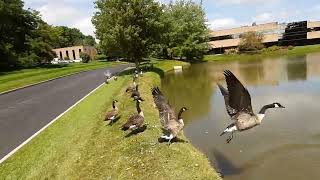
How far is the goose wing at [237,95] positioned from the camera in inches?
509

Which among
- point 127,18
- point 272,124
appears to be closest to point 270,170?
point 272,124

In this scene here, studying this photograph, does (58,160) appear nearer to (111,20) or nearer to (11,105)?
(11,105)

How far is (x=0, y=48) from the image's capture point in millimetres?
79000

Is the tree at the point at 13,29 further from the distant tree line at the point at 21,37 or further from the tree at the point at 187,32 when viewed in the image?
the tree at the point at 187,32

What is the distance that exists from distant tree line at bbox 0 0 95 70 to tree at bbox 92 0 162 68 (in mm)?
34575

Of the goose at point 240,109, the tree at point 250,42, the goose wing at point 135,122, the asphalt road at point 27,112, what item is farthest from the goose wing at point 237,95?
the tree at point 250,42

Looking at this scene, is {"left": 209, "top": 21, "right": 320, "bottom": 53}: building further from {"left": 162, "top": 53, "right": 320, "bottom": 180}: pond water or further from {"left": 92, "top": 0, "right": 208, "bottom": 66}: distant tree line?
{"left": 162, "top": 53, "right": 320, "bottom": 180}: pond water

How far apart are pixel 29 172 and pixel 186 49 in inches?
2974

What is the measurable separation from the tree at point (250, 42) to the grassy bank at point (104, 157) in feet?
313

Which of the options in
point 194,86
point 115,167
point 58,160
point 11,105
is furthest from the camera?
point 194,86

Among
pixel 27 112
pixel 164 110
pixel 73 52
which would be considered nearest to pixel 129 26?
pixel 27 112

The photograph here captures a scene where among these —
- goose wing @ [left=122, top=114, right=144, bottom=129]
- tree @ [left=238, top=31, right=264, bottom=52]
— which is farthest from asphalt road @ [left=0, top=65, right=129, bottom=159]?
tree @ [left=238, top=31, right=264, bottom=52]

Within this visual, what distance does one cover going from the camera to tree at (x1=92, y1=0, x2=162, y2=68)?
5094cm

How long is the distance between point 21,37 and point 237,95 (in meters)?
86.6
